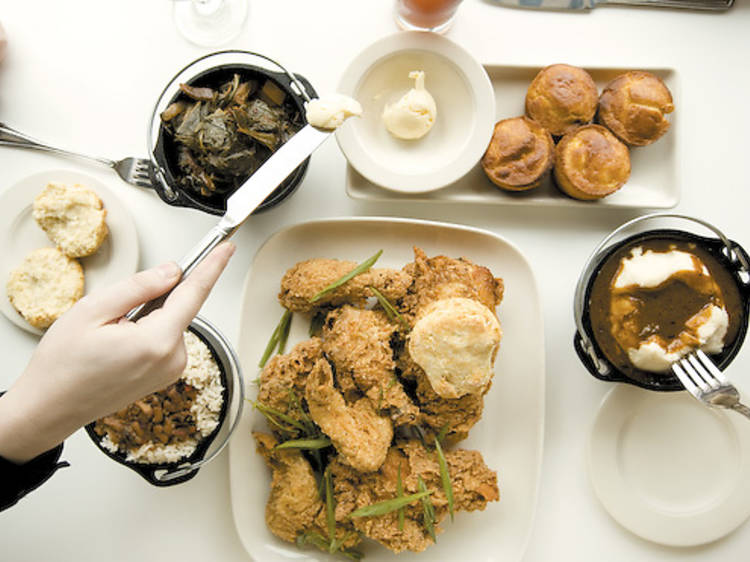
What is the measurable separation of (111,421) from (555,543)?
4.55ft

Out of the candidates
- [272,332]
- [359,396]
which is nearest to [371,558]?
[359,396]

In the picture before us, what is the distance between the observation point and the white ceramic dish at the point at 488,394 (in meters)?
1.77

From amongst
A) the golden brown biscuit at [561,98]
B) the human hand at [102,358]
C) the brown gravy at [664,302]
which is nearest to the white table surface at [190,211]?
the golden brown biscuit at [561,98]

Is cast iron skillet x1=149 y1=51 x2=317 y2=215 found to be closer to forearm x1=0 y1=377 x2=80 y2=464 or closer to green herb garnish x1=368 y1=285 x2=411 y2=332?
green herb garnish x1=368 y1=285 x2=411 y2=332

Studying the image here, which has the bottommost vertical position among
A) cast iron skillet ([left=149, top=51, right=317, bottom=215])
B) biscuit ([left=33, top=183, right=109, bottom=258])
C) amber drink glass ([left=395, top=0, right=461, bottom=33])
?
biscuit ([left=33, top=183, right=109, bottom=258])

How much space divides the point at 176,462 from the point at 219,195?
721mm

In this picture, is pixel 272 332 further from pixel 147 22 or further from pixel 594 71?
pixel 594 71

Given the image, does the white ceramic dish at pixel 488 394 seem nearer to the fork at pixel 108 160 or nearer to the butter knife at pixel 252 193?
the butter knife at pixel 252 193

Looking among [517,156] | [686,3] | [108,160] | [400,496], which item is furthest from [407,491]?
[686,3]

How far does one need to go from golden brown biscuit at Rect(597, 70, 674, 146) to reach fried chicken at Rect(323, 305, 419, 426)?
900 millimetres

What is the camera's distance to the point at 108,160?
1855 mm

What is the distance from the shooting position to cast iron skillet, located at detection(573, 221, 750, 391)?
162cm

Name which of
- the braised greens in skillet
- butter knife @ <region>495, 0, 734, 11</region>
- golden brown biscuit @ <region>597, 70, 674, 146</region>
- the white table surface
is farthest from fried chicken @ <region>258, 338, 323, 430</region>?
butter knife @ <region>495, 0, 734, 11</region>

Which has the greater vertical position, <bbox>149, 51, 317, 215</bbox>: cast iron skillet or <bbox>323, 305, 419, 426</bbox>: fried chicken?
<bbox>149, 51, 317, 215</bbox>: cast iron skillet
